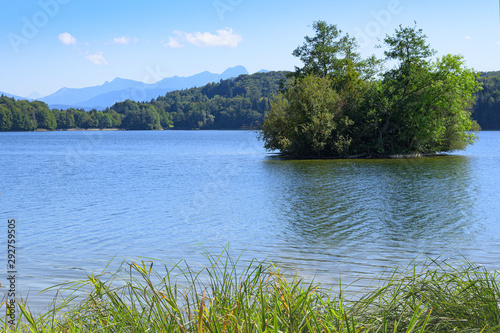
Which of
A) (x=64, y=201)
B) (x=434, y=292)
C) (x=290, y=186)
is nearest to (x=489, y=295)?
(x=434, y=292)

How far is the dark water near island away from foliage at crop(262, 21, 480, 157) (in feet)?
46.3

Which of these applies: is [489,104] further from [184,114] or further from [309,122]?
[184,114]

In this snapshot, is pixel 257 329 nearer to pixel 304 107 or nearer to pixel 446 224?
pixel 446 224

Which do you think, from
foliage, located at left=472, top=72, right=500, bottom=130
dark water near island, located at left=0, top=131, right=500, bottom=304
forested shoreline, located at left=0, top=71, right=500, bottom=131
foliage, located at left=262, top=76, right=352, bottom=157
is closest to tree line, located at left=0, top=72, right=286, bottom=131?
forested shoreline, located at left=0, top=71, right=500, bottom=131

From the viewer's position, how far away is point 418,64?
4231cm

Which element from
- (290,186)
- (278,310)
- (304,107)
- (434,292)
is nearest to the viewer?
(278,310)

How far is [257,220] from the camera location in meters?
15.1

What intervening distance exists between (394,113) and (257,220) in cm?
3121

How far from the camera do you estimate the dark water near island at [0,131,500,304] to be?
33.9ft

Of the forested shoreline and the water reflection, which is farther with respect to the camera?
the forested shoreline

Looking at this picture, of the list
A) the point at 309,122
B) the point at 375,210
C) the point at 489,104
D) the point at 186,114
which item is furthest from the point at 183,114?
the point at 375,210

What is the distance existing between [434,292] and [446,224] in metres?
10.9
